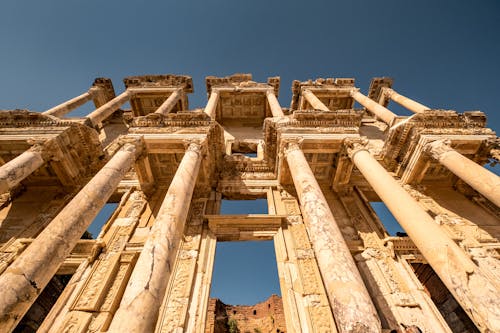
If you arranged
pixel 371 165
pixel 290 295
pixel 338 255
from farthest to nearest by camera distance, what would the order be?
pixel 371 165, pixel 290 295, pixel 338 255

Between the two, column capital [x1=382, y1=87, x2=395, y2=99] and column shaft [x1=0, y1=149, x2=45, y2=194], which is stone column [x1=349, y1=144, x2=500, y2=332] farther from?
column capital [x1=382, y1=87, x2=395, y2=99]

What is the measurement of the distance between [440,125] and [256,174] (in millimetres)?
9159

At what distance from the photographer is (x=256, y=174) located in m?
11.5

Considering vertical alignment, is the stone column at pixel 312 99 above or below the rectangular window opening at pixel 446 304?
above

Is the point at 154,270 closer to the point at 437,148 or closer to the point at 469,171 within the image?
the point at 469,171

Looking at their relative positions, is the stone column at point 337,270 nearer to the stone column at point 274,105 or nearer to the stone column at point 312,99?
the stone column at point 274,105

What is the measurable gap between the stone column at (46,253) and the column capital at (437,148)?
12601 millimetres

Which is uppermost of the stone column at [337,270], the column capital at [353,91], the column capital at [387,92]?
the column capital at [353,91]

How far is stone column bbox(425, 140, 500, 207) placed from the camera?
6.79 m

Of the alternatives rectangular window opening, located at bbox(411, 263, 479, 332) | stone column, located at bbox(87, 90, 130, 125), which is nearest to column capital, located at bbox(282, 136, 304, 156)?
rectangular window opening, located at bbox(411, 263, 479, 332)

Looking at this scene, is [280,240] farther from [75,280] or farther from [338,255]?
[75,280]

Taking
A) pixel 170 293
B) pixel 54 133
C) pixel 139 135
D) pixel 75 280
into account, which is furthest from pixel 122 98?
pixel 170 293

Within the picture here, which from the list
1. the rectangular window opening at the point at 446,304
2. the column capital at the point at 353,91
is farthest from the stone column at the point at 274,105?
the rectangular window opening at the point at 446,304

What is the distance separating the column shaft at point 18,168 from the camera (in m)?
7.02
